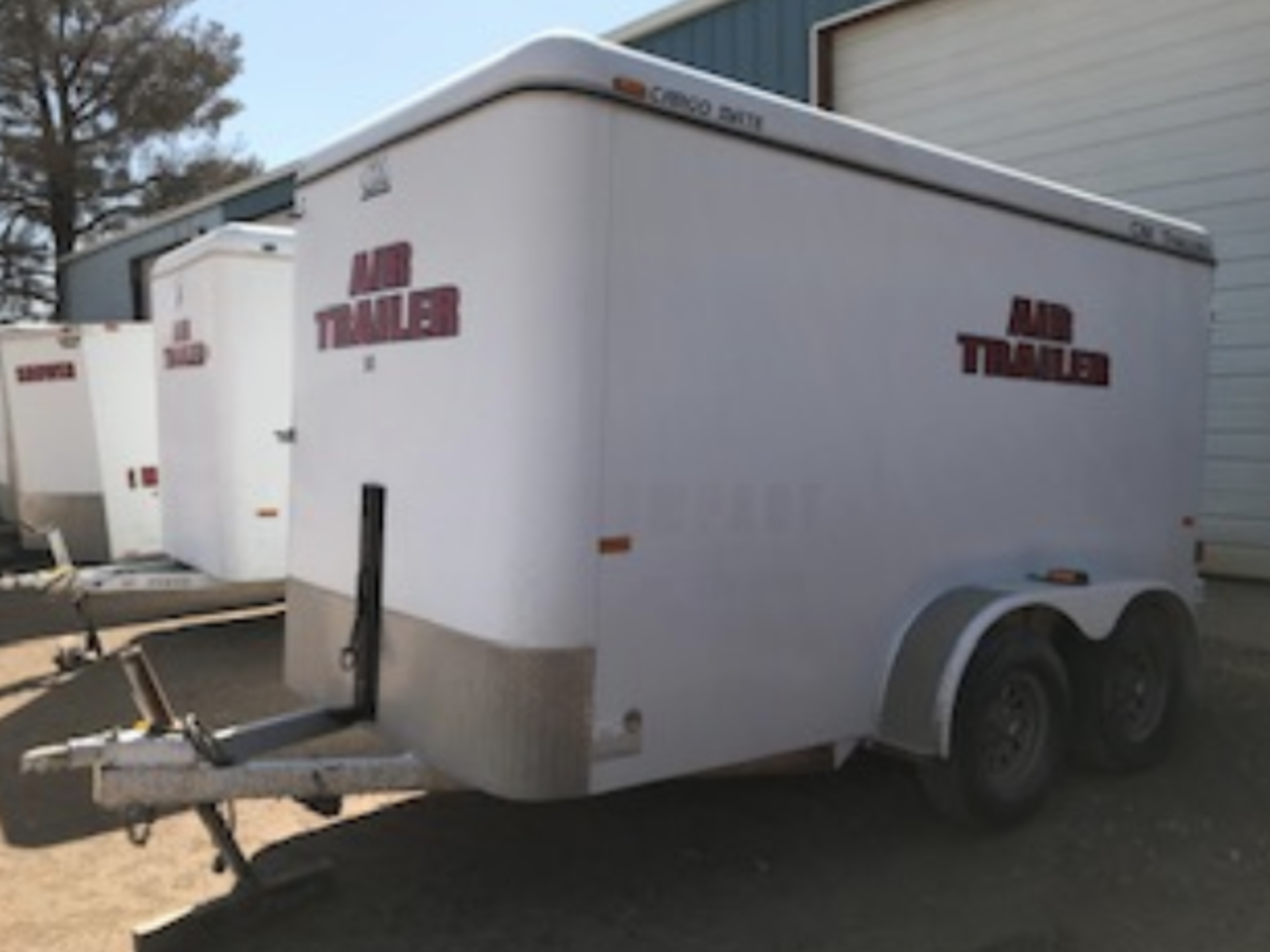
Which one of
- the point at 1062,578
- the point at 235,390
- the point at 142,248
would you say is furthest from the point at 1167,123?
the point at 142,248

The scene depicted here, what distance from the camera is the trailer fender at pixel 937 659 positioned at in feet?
14.9

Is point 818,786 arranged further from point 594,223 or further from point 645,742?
point 594,223

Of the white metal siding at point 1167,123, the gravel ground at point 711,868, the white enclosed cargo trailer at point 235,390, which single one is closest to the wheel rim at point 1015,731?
the gravel ground at point 711,868

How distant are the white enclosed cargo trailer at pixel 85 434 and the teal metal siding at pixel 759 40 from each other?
5.83 meters

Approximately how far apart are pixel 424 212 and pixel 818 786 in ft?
9.33

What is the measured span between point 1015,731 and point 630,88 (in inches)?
110

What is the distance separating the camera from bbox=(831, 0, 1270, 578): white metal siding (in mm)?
9039

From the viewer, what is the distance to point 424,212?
4.16 m

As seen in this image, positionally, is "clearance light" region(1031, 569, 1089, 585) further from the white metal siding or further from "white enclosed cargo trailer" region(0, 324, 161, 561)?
"white enclosed cargo trailer" region(0, 324, 161, 561)

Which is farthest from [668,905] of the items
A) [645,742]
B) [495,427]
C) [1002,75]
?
[1002,75]

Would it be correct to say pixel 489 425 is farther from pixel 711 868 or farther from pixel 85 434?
pixel 85 434

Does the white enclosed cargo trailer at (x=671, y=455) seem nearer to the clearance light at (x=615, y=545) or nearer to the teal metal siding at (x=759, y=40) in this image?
the clearance light at (x=615, y=545)

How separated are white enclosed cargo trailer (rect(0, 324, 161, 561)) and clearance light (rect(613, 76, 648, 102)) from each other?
7.26 m

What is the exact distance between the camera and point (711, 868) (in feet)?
15.2
